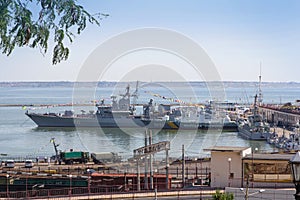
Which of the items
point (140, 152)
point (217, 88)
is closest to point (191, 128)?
point (140, 152)

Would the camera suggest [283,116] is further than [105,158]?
Yes

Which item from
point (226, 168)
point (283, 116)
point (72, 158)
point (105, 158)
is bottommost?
point (72, 158)

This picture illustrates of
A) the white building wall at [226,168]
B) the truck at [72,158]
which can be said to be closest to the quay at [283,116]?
the truck at [72,158]

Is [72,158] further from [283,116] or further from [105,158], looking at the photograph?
[283,116]

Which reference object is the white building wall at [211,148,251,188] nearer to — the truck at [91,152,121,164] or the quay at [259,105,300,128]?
the truck at [91,152,121,164]

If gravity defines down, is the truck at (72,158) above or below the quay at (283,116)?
below

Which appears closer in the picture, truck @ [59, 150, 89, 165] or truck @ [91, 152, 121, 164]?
truck @ [91, 152, 121, 164]

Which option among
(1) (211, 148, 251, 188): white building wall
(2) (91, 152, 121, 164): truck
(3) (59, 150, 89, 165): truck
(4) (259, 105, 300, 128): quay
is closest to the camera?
(1) (211, 148, 251, 188): white building wall

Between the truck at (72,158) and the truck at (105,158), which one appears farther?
the truck at (72,158)

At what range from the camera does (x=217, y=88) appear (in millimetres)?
121938

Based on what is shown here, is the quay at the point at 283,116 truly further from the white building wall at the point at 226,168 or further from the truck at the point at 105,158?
the white building wall at the point at 226,168

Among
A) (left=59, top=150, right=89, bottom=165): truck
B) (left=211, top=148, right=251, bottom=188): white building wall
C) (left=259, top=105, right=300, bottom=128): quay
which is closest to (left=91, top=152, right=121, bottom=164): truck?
(left=59, top=150, right=89, bottom=165): truck

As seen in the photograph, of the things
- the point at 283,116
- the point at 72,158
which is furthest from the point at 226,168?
the point at 283,116

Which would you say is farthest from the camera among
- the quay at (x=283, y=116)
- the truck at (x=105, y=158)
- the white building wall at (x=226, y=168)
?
the quay at (x=283, y=116)
